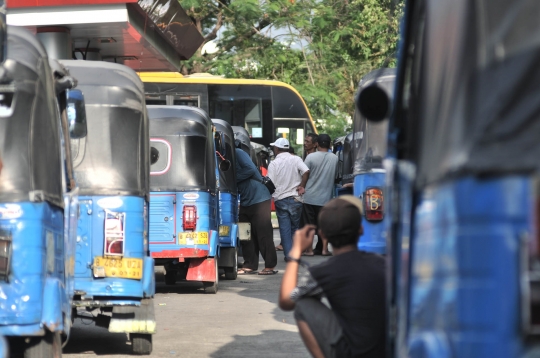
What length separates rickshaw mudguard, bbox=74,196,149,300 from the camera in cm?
795

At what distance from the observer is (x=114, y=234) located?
8.02 m

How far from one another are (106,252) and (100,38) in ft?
36.7

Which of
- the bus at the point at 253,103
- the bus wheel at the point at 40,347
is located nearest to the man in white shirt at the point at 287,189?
the bus wheel at the point at 40,347

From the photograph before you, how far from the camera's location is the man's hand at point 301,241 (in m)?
5.29

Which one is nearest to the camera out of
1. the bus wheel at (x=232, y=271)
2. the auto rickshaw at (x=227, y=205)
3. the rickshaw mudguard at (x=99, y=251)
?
the rickshaw mudguard at (x=99, y=251)

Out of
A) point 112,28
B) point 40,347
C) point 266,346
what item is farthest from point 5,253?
point 112,28

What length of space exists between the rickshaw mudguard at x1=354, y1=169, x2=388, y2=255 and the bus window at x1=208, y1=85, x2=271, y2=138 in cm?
1856

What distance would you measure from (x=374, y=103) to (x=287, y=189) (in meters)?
10.4

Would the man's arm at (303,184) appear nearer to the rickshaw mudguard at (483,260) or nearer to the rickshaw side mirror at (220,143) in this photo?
the rickshaw side mirror at (220,143)

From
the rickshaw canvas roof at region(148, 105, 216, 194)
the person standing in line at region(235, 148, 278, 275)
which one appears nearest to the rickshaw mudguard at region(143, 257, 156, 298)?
the rickshaw canvas roof at region(148, 105, 216, 194)

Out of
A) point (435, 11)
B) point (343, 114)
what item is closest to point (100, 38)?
point (435, 11)

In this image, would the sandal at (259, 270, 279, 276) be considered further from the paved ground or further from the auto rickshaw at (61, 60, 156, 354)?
the auto rickshaw at (61, 60, 156, 354)

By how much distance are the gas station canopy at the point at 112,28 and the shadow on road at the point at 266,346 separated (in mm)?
8256

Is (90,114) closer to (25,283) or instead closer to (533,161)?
(25,283)
